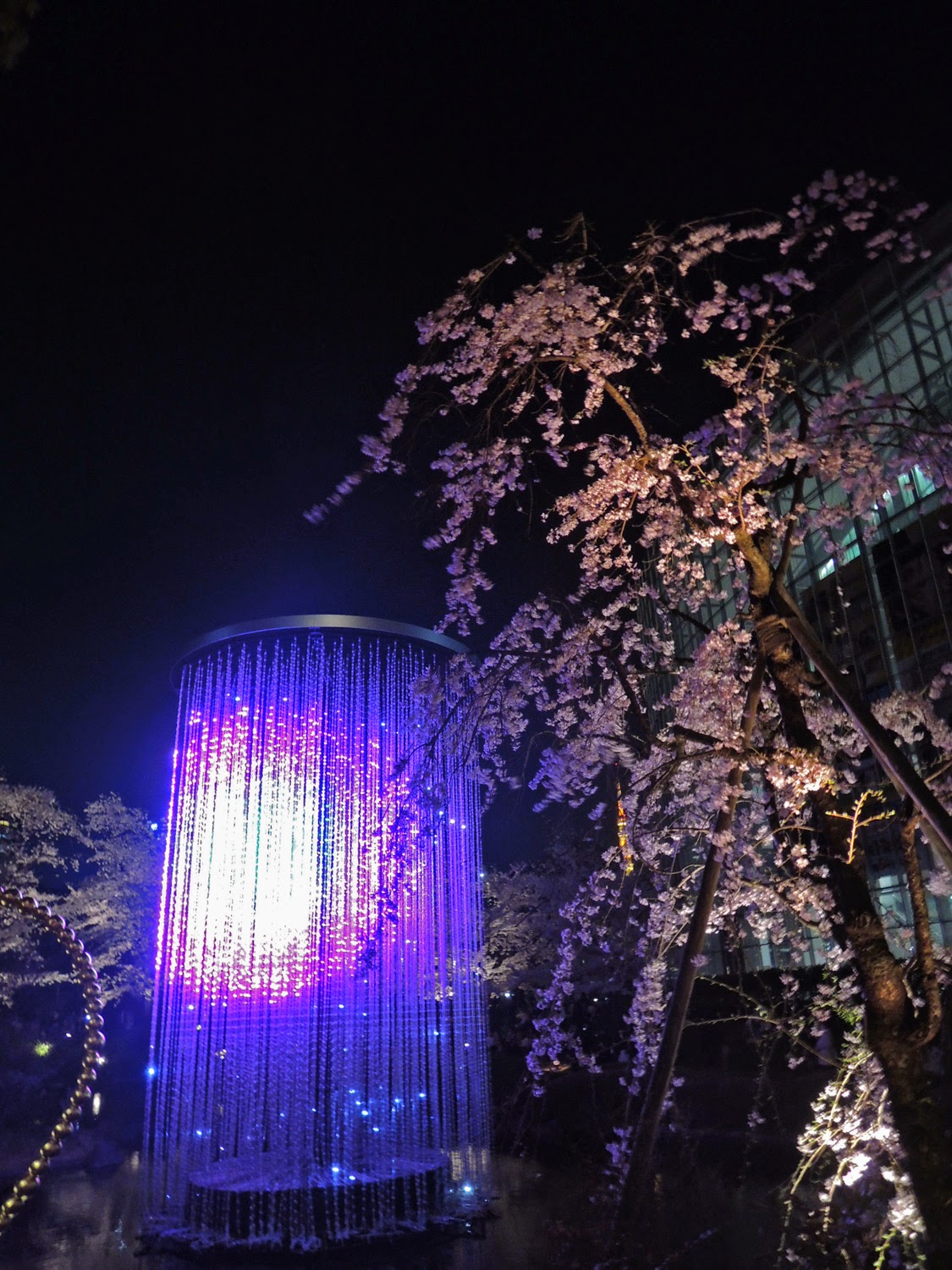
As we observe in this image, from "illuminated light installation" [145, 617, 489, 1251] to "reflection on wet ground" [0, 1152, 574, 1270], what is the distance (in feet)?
1.85

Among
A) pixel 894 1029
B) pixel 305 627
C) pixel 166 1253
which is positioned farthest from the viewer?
pixel 305 627

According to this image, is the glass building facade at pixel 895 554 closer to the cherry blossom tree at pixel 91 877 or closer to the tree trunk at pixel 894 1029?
the cherry blossom tree at pixel 91 877

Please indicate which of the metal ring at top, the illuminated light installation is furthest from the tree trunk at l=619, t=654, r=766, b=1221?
the metal ring at top

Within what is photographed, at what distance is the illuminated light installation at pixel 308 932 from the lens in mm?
11766

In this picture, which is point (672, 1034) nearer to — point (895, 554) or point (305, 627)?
point (305, 627)

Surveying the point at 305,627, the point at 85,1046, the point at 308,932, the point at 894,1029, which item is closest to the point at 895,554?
the point at 305,627

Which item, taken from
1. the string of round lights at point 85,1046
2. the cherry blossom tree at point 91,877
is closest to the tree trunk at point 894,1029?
the string of round lights at point 85,1046

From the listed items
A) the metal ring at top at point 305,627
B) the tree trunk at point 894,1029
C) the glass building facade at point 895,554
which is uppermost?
the glass building facade at point 895,554

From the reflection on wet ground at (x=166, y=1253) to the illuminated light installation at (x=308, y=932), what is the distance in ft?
1.85

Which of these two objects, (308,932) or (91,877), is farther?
(91,877)

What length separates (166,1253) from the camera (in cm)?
1005

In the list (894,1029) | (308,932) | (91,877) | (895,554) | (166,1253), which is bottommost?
(166,1253)

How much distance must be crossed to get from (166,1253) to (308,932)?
3.82 meters

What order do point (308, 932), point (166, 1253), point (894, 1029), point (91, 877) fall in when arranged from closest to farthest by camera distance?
point (894, 1029) → point (166, 1253) → point (308, 932) → point (91, 877)
